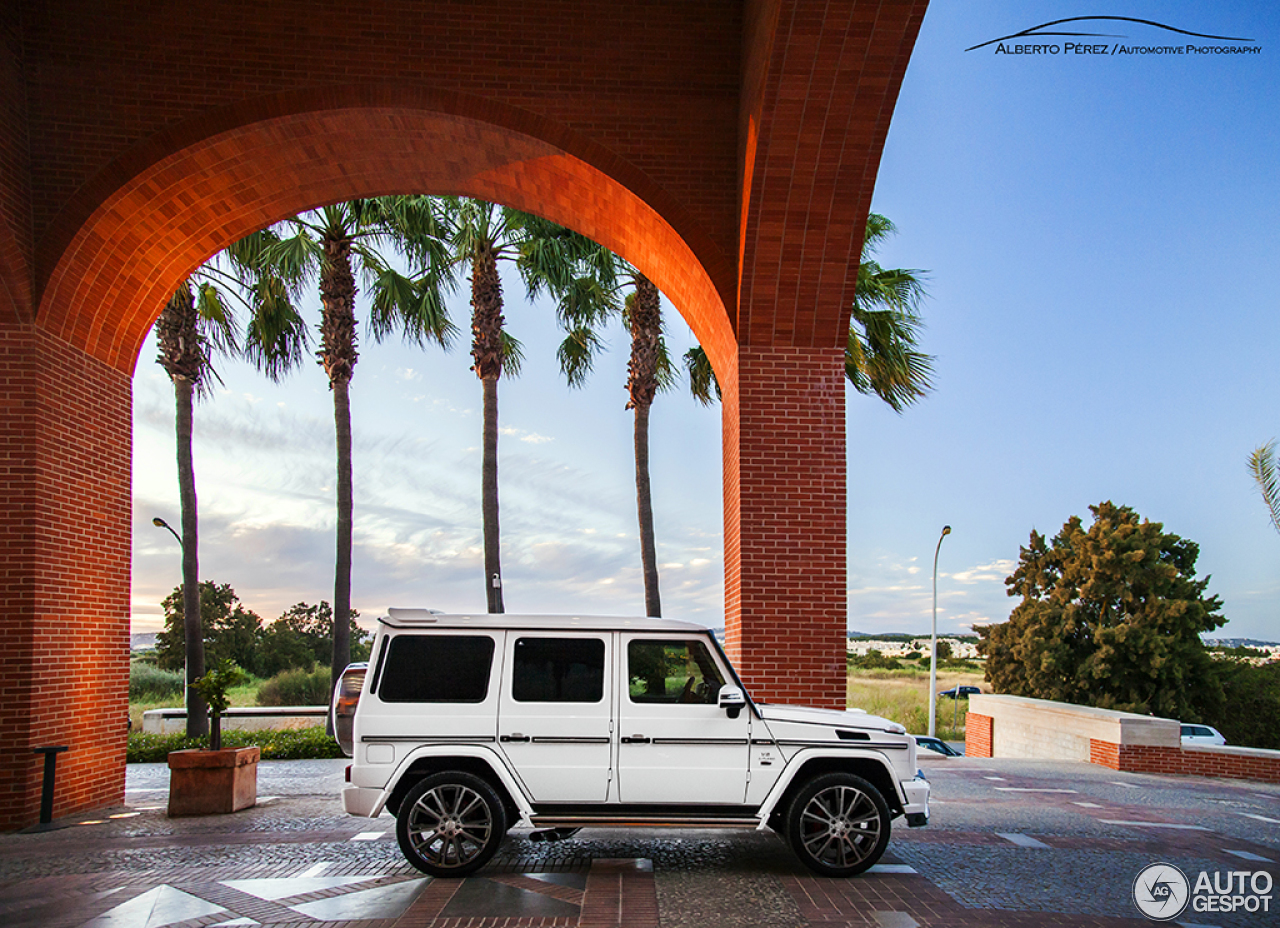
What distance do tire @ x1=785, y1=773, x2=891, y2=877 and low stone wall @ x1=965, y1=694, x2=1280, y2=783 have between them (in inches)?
423

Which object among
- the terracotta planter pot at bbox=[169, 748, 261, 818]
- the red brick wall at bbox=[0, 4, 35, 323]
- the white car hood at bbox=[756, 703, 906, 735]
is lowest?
the terracotta planter pot at bbox=[169, 748, 261, 818]

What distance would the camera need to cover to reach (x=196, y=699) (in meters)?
17.6

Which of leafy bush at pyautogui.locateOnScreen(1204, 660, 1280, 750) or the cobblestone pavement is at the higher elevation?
the cobblestone pavement

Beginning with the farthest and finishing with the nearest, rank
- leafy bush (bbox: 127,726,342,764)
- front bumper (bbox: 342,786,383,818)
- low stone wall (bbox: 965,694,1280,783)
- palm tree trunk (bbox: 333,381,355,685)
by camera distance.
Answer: palm tree trunk (bbox: 333,381,355,685), leafy bush (bbox: 127,726,342,764), low stone wall (bbox: 965,694,1280,783), front bumper (bbox: 342,786,383,818)

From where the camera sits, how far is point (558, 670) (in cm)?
637

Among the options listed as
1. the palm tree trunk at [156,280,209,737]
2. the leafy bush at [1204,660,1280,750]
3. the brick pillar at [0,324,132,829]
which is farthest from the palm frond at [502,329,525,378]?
the leafy bush at [1204,660,1280,750]

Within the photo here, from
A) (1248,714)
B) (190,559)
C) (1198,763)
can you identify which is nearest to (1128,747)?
(1198,763)

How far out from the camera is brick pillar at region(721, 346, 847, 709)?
871cm

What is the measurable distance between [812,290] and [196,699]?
14435 mm

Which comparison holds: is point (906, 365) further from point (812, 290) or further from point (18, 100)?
point (18, 100)

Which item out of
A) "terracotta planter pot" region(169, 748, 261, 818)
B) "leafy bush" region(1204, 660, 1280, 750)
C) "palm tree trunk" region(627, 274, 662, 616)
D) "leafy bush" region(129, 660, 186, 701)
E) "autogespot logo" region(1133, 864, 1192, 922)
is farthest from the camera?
"leafy bush" region(1204, 660, 1280, 750)

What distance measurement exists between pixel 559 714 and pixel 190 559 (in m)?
13.7

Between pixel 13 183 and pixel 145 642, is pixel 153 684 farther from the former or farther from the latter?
pixel 13 183

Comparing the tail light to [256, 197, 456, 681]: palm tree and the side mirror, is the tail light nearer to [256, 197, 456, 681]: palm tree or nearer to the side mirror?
the side mirror
